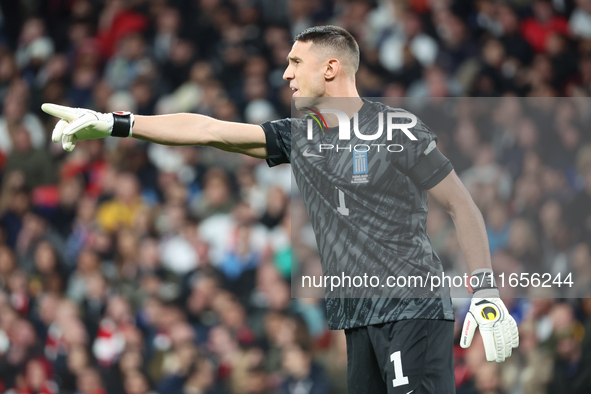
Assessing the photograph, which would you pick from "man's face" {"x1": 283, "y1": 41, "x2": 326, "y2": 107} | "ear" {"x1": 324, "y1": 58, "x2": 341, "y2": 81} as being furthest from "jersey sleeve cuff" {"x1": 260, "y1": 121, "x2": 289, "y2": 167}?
"ear" {"x1": 324, "y1": 58, "x2": 341, "y2": 81}

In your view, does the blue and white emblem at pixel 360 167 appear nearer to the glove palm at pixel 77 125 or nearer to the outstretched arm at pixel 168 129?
the outstretched arm at pixel 168 129

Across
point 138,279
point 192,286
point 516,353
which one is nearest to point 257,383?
point 192,286

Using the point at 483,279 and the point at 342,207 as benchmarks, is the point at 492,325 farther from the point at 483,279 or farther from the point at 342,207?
the point at 342,207

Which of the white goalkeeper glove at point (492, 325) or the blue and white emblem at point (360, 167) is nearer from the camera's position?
the white goalkeeper glove at point (492, 325)

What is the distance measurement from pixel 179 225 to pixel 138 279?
77 cm

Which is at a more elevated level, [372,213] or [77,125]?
[77,125]

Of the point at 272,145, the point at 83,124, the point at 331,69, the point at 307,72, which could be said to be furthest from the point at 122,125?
the point at 331,69

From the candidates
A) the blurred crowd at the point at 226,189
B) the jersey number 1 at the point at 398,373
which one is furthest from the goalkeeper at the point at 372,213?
the blurred crowd at the point at 226,189

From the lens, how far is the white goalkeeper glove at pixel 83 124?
358 centimetres

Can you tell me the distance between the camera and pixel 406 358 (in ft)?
11.0

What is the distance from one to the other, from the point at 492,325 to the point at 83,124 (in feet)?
7.28

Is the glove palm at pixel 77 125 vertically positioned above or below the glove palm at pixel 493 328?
above

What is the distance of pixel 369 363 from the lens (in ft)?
11.5

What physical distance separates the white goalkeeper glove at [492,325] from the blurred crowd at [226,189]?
1.86m
